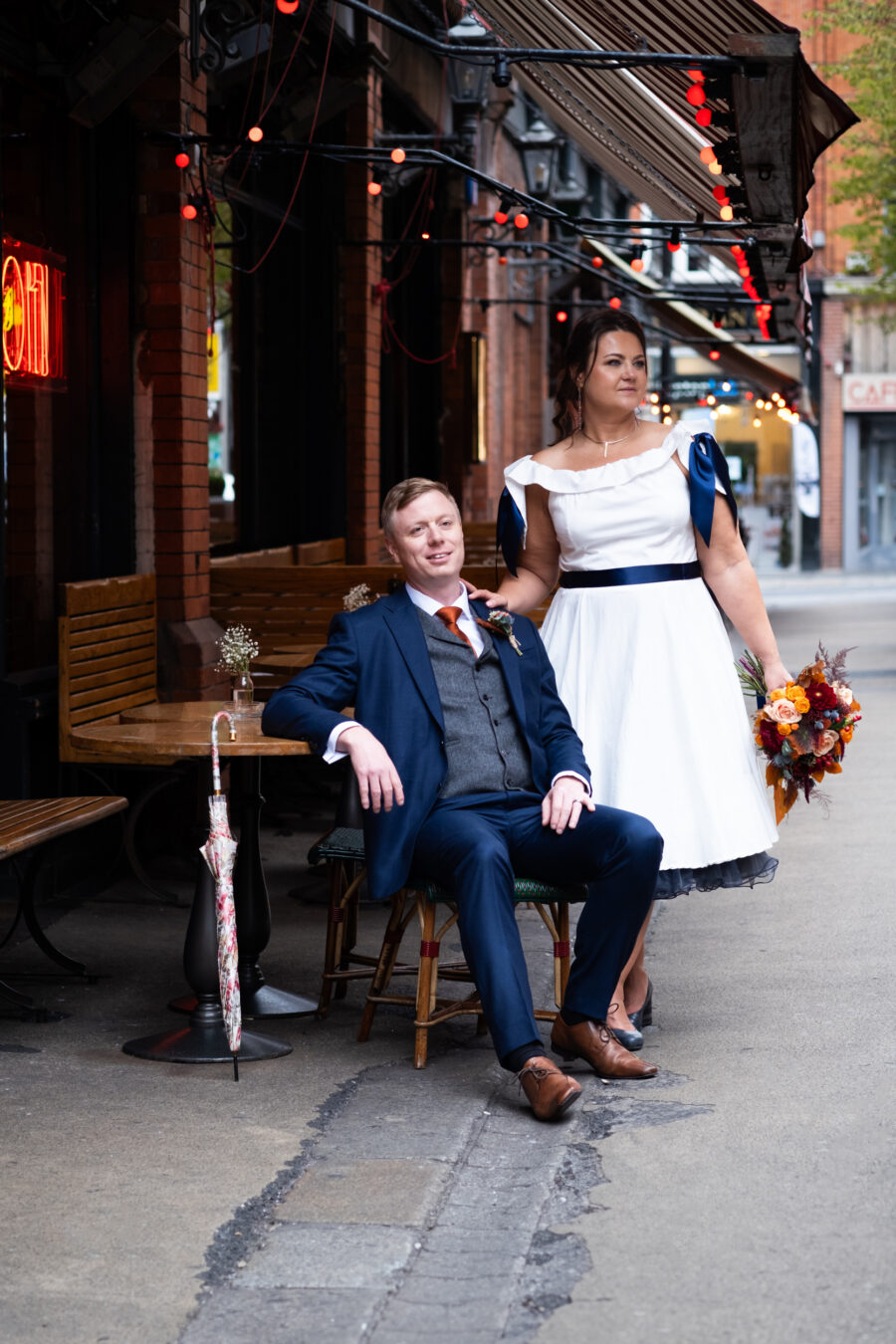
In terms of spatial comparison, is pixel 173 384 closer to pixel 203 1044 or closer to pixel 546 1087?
pixel 203 1044

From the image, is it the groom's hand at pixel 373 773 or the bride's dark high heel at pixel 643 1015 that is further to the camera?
the bride's dark high heel at pixel 643 1015

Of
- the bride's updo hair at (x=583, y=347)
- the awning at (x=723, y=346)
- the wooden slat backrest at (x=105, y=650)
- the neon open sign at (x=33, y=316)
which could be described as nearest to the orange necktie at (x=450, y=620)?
the bride's updo hair at (x=583, y=347)

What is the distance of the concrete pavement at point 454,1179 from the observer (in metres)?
3.47

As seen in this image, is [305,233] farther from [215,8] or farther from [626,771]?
[626,771]

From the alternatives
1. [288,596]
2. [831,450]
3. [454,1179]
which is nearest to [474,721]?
[454,1179]

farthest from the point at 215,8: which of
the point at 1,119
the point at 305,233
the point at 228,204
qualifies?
the point at 305,233

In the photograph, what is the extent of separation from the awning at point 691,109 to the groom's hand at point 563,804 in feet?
8.70

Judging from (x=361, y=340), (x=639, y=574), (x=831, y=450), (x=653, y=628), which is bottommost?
(x=653, y=628)

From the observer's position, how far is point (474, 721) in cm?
504

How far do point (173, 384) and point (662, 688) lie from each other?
11.9 feet

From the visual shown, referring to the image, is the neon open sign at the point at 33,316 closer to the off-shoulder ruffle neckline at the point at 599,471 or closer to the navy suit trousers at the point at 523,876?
the off-shoulder ruffle neckline at the point at 599,471

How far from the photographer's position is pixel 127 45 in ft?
24.8

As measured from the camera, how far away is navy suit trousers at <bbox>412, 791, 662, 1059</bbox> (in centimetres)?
467

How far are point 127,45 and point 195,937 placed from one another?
4067 millimetres
